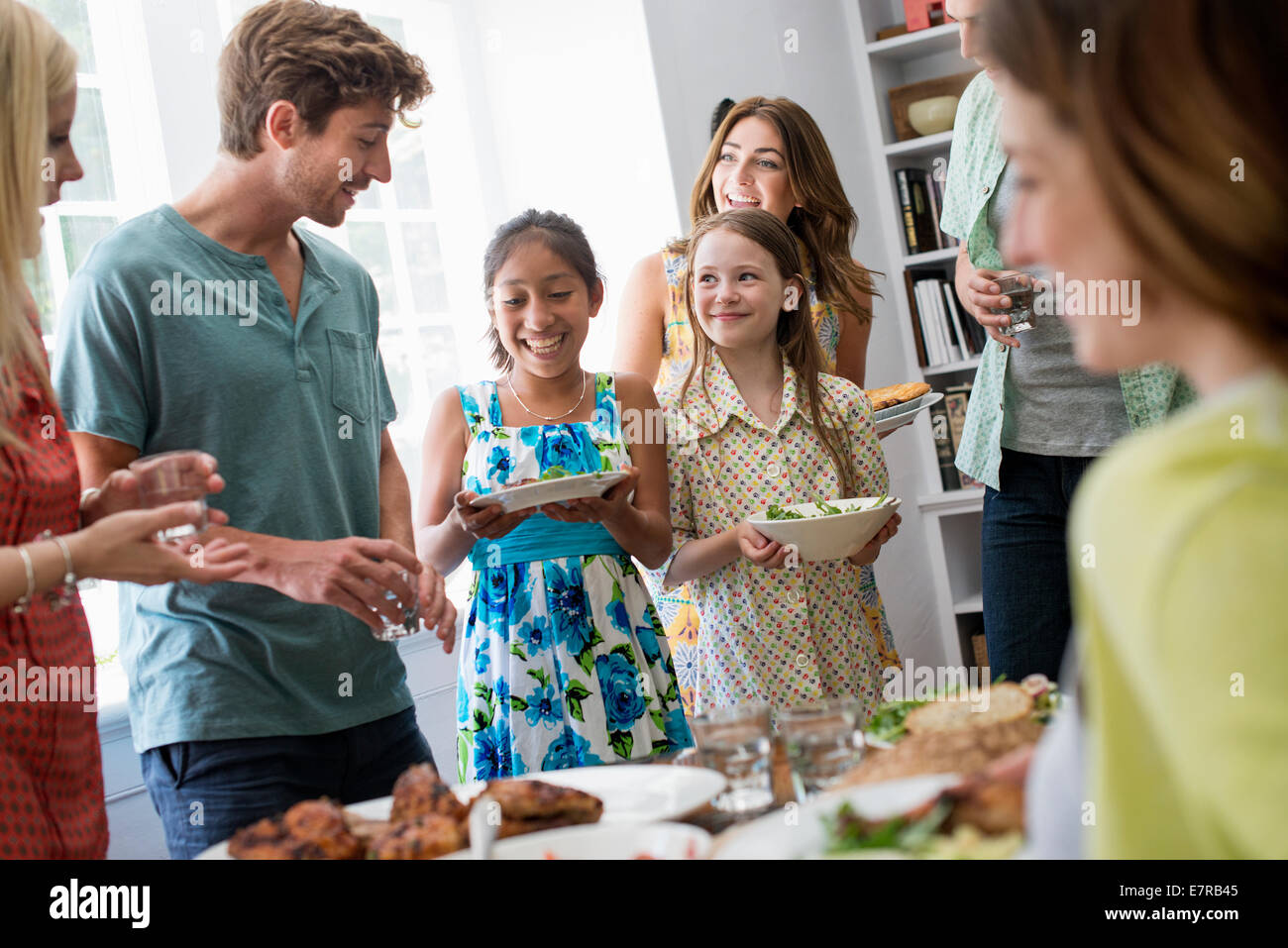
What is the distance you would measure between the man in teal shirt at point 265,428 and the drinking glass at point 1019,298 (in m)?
0.94

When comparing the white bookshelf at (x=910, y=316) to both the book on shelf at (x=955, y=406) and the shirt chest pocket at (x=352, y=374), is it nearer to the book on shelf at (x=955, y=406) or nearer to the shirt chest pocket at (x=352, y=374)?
the book on shelf at (x=955, y=406)

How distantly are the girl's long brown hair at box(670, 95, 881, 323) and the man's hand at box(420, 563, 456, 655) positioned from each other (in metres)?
1.36

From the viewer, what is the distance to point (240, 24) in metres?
1.74

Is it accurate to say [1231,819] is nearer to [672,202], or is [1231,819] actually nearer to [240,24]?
[240,24]

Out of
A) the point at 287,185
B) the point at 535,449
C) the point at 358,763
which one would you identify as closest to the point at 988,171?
the point at 535,449

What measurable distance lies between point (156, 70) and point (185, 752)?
1880 millimetres

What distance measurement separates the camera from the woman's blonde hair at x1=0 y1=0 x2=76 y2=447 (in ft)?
4.12

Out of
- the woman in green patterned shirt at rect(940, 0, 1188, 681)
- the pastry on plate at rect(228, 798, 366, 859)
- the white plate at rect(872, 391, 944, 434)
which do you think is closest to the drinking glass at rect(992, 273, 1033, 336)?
the woman in green patterned shirt at rect(940, 0, 1188, 681)

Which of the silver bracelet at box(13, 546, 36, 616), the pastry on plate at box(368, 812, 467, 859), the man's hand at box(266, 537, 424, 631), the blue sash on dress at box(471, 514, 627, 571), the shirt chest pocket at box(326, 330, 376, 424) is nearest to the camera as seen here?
the pastry on plate at box(368, 812, 467, 859)

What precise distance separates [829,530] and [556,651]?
21.7 inches

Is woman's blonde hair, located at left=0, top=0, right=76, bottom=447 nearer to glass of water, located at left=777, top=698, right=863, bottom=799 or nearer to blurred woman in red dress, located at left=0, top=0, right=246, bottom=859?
blurred woman in red dress, located at left=0, top=0, right=246, bottom=859

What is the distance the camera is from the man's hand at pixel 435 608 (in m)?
1.53

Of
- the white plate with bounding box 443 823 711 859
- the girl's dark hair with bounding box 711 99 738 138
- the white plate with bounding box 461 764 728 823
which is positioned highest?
the girl's dark hair with bounding box 711 99 738 138

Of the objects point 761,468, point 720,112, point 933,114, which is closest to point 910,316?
point 933,114
